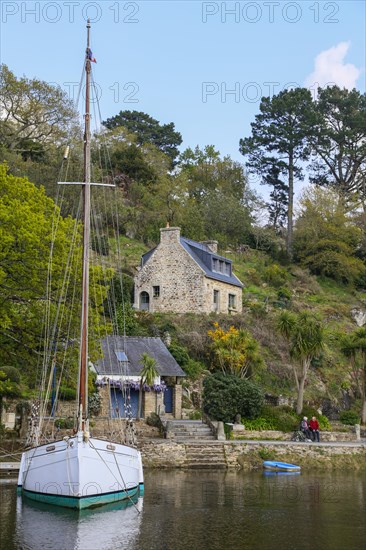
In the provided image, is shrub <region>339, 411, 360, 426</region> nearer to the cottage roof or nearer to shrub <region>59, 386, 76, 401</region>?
the cottage roof

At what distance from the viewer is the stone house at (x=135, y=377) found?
4028 cm

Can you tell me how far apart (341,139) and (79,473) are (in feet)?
223

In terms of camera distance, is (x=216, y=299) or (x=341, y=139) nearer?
(x=216, y=299)

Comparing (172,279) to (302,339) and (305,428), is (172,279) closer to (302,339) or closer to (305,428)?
(302,339)

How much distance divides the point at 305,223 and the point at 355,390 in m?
28.2

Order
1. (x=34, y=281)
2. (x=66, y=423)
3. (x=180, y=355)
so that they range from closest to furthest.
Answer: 1. (x=34, y=281)
2. (x=66, y=423)
3. (x=180, y=355)

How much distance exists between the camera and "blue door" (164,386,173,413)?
43.2 meters

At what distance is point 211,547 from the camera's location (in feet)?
55.9

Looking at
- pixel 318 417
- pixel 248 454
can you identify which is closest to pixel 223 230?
pixel 318 417

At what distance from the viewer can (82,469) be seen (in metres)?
21.5

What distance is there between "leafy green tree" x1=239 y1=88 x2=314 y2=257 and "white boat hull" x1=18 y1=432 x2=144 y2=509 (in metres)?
57.3

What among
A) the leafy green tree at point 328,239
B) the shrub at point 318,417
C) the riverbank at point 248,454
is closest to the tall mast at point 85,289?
the riverbank at point 248,454

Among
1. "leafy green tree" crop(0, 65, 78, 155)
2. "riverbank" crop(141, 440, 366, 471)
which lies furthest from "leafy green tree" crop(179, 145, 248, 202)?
"riverbank" crop(141, 440, 366, 471)

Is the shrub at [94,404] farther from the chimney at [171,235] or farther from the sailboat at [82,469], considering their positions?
the chimney at [171,235]
